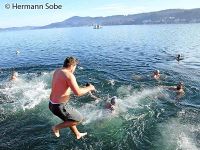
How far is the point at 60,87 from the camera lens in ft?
30.1

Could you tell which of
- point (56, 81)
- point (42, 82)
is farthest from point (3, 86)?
point (56, 81)

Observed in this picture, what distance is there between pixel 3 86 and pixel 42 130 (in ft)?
38.8

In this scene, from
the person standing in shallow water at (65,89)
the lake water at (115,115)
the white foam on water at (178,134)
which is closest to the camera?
the person standing in shallow water at (65,89)

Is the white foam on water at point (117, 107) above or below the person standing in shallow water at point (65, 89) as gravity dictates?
below

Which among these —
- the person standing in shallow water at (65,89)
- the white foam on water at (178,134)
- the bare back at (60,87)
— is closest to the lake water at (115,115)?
the white foam on water at (178,134)

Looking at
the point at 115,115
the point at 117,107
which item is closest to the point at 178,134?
the point at 115,115

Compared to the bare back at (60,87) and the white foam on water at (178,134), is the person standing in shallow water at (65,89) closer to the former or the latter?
the bare back at (60,87)

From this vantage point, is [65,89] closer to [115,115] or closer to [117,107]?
[115,115]

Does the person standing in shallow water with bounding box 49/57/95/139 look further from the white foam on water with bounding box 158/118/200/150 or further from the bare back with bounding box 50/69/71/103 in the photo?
the white foam on water with bounding box 158/118/200/150

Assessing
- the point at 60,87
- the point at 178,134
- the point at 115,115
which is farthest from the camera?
the point at 115,115

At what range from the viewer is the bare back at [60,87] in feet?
29.5

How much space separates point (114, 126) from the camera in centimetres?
1775

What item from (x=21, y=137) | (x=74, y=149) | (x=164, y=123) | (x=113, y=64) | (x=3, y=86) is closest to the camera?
(x=74, y=149)

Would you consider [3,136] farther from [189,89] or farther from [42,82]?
[189,89]
